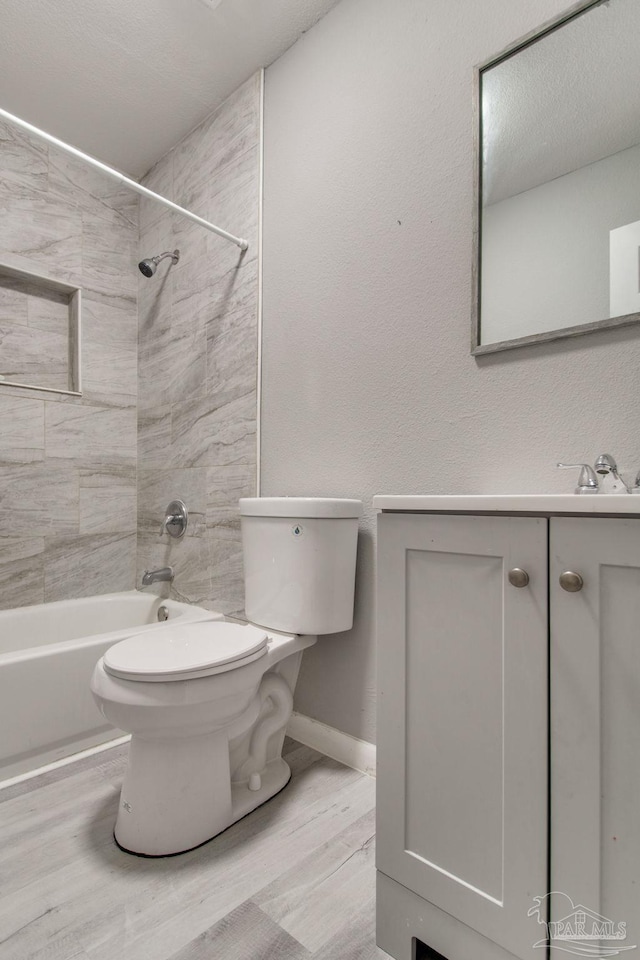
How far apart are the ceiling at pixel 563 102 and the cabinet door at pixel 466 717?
932 millimetres

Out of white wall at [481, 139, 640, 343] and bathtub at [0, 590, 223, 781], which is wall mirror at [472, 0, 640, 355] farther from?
bathtub at [0, 590, 223, 781]

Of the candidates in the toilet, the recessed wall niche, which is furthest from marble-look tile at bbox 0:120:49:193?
the toilet

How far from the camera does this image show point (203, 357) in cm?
204

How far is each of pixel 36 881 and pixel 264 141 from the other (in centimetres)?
229

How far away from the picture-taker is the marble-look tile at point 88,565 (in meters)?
2.11

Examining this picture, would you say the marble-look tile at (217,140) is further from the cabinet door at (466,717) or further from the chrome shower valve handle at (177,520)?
the cabinet door at (466,717)

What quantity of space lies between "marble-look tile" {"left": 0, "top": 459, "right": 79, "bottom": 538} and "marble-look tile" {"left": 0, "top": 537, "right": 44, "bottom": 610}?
4 cm

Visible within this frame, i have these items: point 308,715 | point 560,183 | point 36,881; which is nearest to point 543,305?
point 560,183

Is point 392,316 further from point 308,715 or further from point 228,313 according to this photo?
point 308,715

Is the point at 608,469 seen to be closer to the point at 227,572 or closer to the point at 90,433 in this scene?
the point at 227,572

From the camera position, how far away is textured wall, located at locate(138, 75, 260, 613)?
186 centimetres

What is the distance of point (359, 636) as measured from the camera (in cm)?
149

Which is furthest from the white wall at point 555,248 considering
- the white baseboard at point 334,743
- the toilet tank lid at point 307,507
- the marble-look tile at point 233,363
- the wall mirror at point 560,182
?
the white baseboard at point 334,743

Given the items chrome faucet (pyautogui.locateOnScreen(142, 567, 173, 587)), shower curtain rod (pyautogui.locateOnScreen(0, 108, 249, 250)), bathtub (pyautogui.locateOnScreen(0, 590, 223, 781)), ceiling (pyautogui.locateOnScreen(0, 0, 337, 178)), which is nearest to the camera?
shower curtain rod (pyautogui.locateOnScreen(0, 108, 249, 250))
